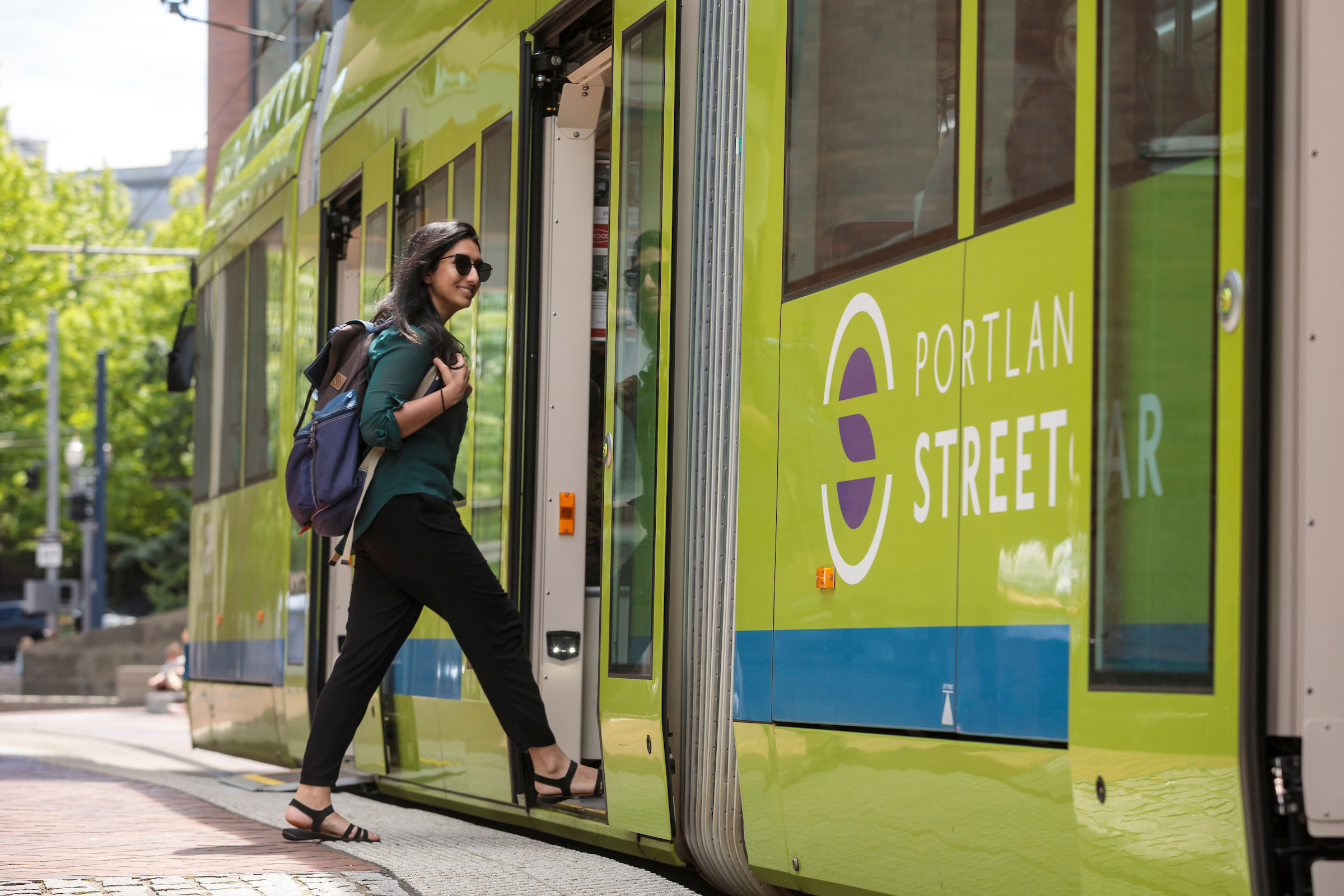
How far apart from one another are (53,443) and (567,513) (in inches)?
1299

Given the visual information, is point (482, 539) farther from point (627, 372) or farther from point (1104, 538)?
point (1104, 538)

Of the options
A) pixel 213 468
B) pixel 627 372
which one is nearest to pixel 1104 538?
pixel 627 372

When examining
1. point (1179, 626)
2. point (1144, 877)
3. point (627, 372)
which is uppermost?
point (627, 372)

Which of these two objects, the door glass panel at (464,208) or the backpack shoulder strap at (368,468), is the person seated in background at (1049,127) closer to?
the backpack shoulder strap at (368,468)

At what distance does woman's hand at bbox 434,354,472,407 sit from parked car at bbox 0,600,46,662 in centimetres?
4486

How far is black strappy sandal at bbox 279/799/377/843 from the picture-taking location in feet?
17.5

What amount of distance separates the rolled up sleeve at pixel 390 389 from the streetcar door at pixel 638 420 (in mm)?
670

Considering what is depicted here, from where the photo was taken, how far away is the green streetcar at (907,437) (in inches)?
98.4

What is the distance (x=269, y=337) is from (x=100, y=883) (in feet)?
16.3

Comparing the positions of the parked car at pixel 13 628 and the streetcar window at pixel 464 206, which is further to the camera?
the parked car at pixel 13 628

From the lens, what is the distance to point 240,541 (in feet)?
31.4

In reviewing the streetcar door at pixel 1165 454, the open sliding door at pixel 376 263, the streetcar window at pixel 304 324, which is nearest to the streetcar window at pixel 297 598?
the streetcar window at pixel 304 324

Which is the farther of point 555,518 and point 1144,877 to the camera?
point 555,518

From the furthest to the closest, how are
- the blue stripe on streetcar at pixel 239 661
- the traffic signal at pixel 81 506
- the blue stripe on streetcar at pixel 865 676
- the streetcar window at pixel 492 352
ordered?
the traffic signal at pixel 81 506, the blue stripe on streetcar at pixel 239 661, the streetcar window at pixel 492 352, the blue stripe on streetcar at pixel 865 676
